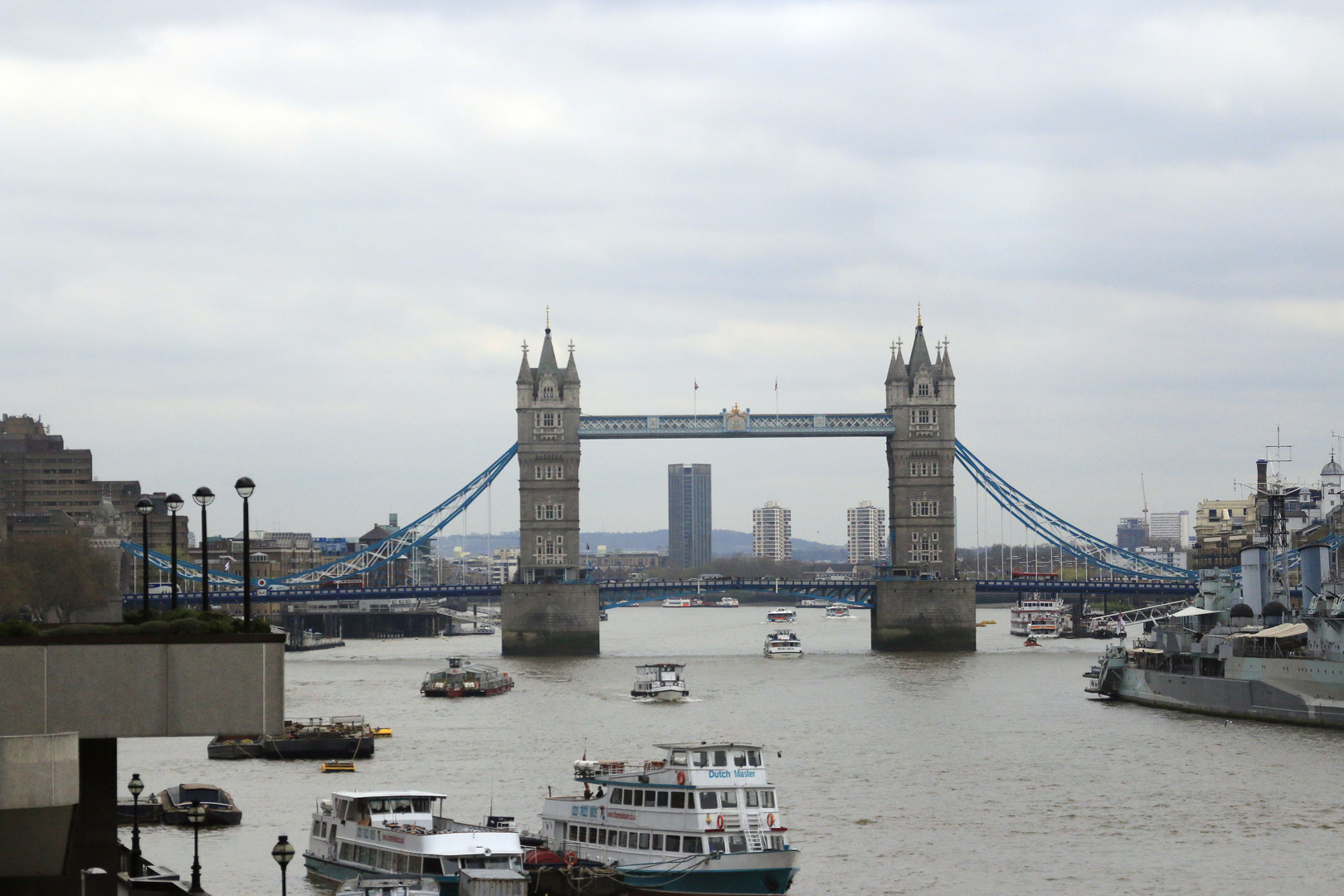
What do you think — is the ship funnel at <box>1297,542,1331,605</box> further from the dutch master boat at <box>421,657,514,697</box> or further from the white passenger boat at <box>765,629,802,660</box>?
the white passenger boat at <box>765,629,802,660</box>

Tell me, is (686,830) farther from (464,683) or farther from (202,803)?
(464,683)

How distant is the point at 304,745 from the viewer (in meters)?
51.8

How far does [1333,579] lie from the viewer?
61.5 m

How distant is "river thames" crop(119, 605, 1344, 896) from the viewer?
33875 millimetres

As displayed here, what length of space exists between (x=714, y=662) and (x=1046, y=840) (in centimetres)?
5615

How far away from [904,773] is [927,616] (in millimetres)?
53347

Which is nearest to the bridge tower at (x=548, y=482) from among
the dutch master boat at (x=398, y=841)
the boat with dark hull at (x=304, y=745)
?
the boat with dark hull at (x=304, y=745)

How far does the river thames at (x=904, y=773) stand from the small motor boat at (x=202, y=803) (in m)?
0.42

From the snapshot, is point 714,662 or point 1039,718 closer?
point 1039,718

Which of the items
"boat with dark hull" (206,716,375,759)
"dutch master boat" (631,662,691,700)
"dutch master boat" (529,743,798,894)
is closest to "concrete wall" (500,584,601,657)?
"dutch master boat" (631,662,691,700)

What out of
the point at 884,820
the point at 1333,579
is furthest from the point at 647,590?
the point at 884,820

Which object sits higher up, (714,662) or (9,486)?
(9,486)

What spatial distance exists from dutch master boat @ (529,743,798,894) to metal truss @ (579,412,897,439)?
69.1 m

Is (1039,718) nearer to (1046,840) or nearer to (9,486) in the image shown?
(1046,840)
